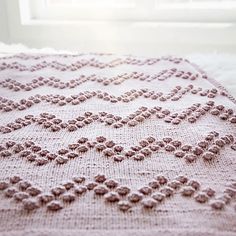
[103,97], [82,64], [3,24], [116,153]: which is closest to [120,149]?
[116,153]

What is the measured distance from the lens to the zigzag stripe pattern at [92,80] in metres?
0.79

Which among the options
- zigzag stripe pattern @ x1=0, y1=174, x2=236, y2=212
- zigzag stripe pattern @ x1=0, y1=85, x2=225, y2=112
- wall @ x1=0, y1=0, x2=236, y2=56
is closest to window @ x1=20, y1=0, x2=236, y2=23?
wall @ x1=0, y1=0, x2=236, y2=56

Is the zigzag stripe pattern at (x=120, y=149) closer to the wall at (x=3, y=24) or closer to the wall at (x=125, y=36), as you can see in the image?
Answer: the wall at (x=125, y=36)

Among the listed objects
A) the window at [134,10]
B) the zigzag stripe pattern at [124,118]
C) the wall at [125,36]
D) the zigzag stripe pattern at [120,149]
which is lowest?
the wall at [125,36]

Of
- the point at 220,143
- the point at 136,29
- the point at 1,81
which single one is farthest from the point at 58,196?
the point at 136,29

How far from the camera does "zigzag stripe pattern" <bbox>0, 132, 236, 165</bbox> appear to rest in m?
0.53

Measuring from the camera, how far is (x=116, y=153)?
1.77ft

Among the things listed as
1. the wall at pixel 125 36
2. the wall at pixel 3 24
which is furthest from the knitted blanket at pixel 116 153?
the wall at pixel 3 24

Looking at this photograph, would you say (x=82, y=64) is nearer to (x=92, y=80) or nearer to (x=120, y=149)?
(x=92, y=80)

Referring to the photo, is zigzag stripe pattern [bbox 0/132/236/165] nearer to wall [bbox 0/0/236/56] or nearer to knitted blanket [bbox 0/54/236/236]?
knitted blanket [bbox 0/54/236/236]

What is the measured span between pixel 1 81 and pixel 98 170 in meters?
→ 0.39

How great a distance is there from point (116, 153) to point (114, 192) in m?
0.09

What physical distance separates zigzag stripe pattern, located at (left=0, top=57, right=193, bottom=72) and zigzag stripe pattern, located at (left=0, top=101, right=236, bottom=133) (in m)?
0.24

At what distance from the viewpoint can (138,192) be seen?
0.46 metres
